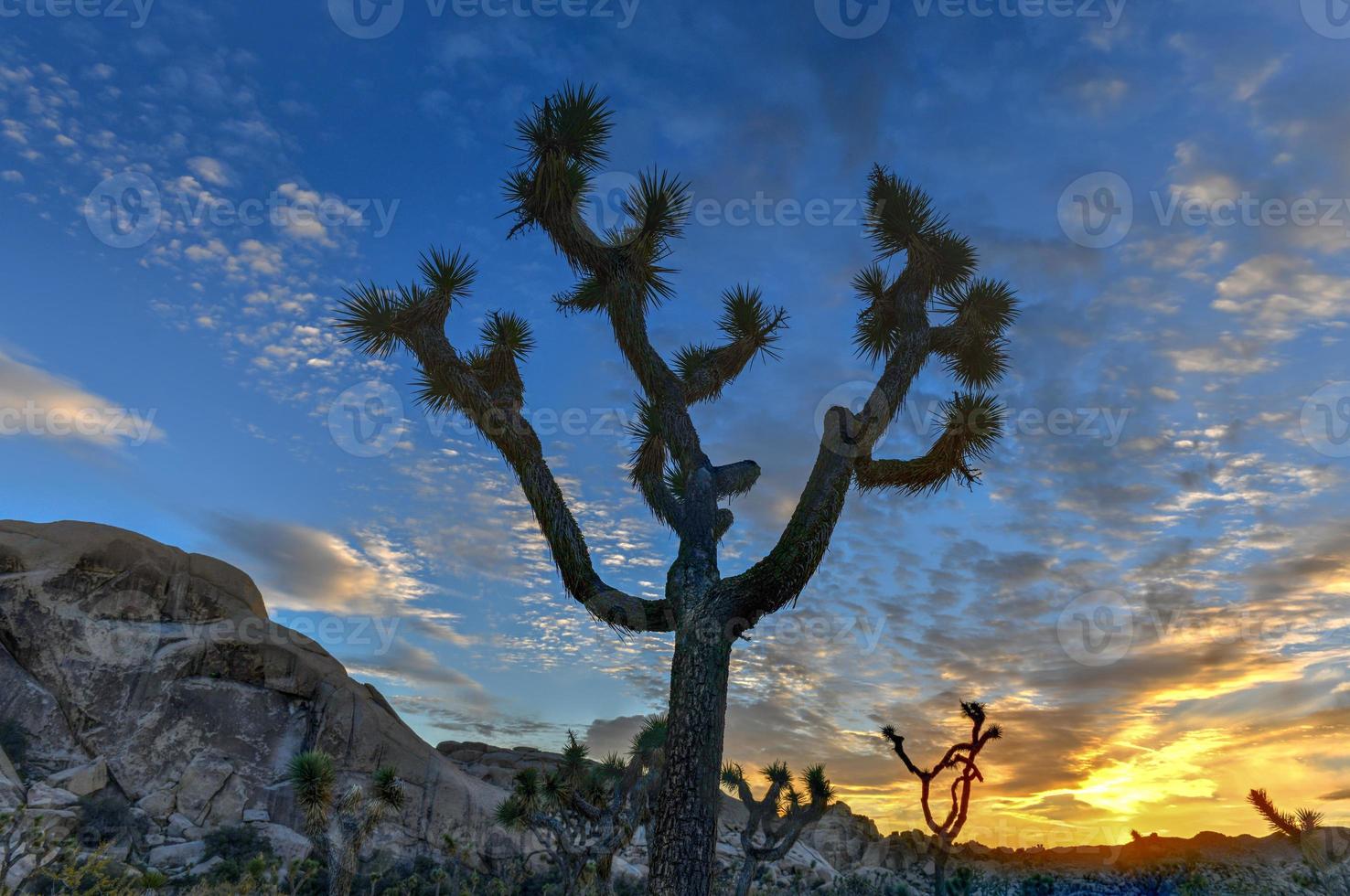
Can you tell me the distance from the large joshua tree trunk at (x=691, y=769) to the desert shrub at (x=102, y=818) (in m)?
23.1

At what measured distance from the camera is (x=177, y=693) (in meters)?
28.1

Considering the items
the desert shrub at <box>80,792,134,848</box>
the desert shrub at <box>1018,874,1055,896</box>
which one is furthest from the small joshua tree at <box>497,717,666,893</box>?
the desert shrub at <box>1018,874,1055,896</box>

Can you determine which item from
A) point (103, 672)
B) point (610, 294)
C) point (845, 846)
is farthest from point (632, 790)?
point (845, 846)

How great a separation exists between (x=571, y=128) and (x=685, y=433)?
4285 mm

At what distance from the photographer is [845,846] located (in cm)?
4628

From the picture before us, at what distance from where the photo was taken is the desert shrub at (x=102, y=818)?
73.2 ft

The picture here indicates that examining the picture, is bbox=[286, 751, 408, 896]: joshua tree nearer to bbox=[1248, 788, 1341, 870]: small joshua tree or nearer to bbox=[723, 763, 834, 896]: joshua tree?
bbox=[723, 763, 834, 896]: joshua tree

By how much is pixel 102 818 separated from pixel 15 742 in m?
4.61

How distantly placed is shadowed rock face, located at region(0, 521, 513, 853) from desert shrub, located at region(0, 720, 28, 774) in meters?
0.30

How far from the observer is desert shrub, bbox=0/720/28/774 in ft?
80.0

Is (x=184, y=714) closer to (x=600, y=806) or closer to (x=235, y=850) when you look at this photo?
(x=235, y=850)

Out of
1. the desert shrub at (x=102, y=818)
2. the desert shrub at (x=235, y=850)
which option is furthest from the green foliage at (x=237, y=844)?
the desert shrub at (x=102, y=818)

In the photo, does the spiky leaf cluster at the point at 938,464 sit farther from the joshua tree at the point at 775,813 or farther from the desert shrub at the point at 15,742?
the desert shrub at the point at 15,742

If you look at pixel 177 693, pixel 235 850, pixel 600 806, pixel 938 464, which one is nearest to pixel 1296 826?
pixel 938 464
